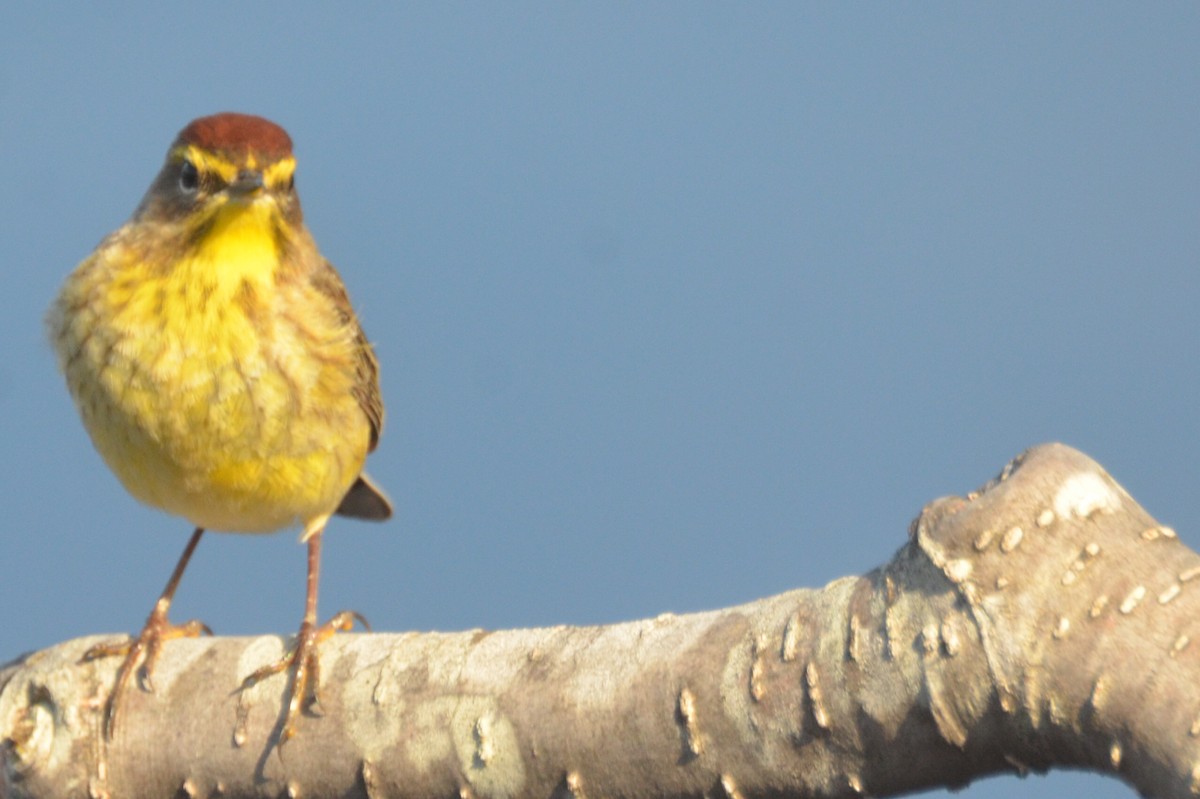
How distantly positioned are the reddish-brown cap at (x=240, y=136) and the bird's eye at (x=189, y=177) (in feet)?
0.30

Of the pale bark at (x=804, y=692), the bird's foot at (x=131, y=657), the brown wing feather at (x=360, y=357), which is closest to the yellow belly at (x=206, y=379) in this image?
the brown wing feather at (x=360, y=357)

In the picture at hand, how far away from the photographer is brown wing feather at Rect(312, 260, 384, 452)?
556cm

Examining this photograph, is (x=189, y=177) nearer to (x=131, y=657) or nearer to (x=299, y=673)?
(x=131, y=657)

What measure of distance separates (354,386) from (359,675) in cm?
183

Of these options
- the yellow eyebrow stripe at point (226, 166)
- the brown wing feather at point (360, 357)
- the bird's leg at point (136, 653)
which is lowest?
the bird's leg at point (136, 653)

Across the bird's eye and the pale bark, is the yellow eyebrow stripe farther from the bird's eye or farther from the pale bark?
the pale bark

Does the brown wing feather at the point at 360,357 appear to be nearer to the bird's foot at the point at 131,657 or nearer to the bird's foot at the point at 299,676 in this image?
the bird's foot at the point at 131,657

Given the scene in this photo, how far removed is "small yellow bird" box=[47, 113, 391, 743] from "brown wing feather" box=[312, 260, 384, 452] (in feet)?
0.14

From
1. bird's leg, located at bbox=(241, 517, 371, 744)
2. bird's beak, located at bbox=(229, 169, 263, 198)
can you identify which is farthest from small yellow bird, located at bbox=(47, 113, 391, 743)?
bird's leg, located at bbox=(241, 517, 371, 744)

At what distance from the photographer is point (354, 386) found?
18.1 ft

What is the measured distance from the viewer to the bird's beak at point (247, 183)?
16.5ft

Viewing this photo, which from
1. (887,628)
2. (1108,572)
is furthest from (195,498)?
(1108,572)

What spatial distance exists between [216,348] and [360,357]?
2.61 feet

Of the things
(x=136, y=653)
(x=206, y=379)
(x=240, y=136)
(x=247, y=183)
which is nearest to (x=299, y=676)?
(x=136, y=653)
